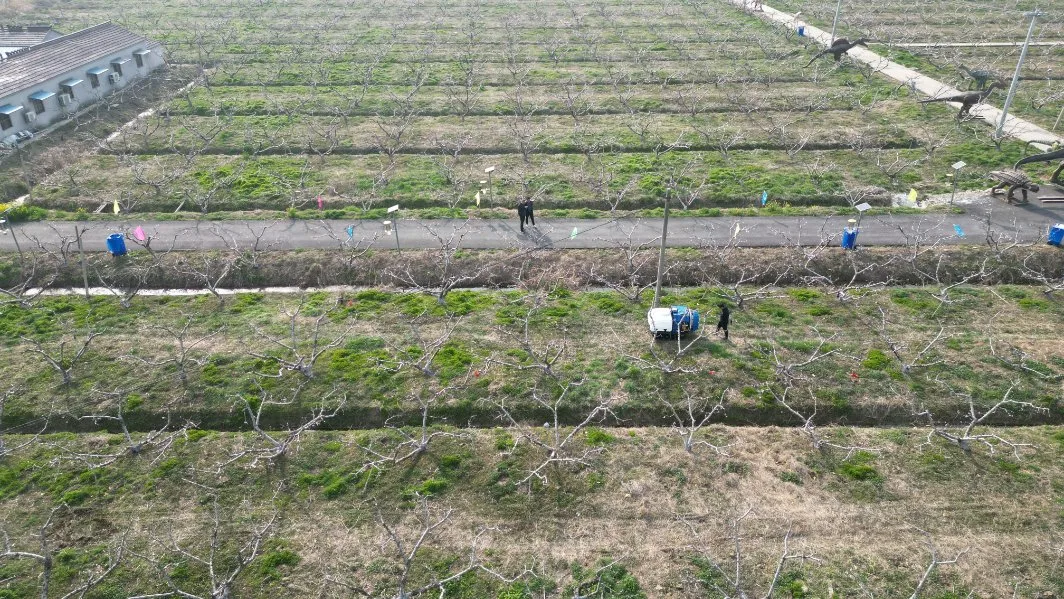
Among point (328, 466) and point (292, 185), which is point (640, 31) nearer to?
point (292, 185)

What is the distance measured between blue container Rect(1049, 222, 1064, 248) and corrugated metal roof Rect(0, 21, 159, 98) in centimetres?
4599

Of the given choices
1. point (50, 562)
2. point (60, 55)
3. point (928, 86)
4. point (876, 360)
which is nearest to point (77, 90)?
point (60, 55)

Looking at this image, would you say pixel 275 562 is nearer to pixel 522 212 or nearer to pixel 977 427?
pixel 522 212

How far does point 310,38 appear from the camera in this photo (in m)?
54.9

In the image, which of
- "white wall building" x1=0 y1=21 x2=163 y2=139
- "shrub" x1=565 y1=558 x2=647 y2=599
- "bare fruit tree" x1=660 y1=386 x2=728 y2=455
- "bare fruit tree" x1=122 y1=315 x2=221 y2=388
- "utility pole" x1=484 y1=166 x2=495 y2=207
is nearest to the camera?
"shrub" x1=565 y1=558 x2=647 y2=599

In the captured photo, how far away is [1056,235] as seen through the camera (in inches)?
989

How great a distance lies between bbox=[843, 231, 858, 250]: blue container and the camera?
82.4 ft

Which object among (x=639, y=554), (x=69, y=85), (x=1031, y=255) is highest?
(x=69, y=85)

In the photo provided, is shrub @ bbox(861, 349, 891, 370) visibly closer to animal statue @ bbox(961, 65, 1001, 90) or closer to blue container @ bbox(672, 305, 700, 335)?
blue container @ bbox(672, 305, 700, 335)

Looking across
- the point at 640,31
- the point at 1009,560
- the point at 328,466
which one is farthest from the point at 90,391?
the point at 640,31

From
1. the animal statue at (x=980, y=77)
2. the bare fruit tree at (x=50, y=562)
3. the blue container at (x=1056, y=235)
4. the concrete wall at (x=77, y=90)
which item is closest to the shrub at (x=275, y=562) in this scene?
the bare fruit tree at (x=50, y=562)

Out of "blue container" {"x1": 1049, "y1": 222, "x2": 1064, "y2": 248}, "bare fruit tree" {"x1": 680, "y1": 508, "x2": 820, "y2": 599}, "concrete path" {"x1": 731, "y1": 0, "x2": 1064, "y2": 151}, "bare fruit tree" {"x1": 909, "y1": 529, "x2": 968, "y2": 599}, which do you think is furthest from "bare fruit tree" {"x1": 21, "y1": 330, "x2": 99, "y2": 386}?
"concrete path" {"x1": 731, "y1": 0, "x2": 1064, "y2": 151}

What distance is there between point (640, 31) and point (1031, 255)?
38.3 m

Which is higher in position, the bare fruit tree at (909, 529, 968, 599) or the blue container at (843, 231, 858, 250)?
the blue container at (843, 231, 858, 250)
